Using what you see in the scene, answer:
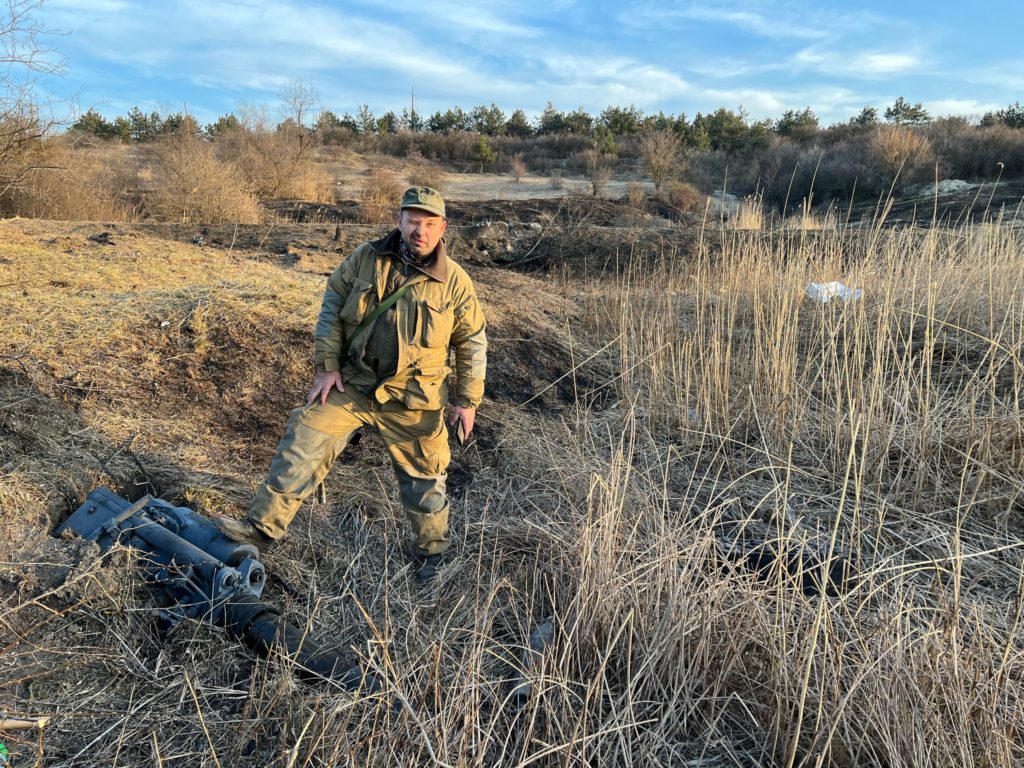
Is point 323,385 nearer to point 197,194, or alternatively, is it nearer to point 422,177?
point 197,194

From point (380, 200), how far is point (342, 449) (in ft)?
44.2

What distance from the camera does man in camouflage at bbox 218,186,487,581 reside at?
278cm

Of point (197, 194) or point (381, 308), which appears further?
point (197, 194)

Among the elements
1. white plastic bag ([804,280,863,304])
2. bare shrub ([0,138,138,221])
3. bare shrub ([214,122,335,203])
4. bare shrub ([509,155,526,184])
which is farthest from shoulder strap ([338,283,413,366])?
bare shrub ([509,155,526,184])

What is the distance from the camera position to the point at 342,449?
9.74 ft

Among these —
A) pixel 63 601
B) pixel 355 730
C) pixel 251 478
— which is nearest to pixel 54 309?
pixel 251 478

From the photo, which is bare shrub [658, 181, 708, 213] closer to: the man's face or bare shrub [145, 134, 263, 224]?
bare shrub [145, 134, 263, 224]

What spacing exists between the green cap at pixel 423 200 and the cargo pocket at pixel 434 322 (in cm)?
42

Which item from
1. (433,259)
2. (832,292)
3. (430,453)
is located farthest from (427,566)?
(832,292)

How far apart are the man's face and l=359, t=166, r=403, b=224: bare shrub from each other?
33.1 ft

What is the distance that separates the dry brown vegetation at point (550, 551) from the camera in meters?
1.84

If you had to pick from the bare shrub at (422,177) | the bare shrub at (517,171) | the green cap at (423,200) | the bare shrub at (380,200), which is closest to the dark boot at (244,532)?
the green cap at (423,200)

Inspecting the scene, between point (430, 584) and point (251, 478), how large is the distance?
136cm

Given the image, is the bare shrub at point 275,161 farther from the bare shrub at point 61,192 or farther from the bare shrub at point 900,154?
the bare shrub at point 900,154
